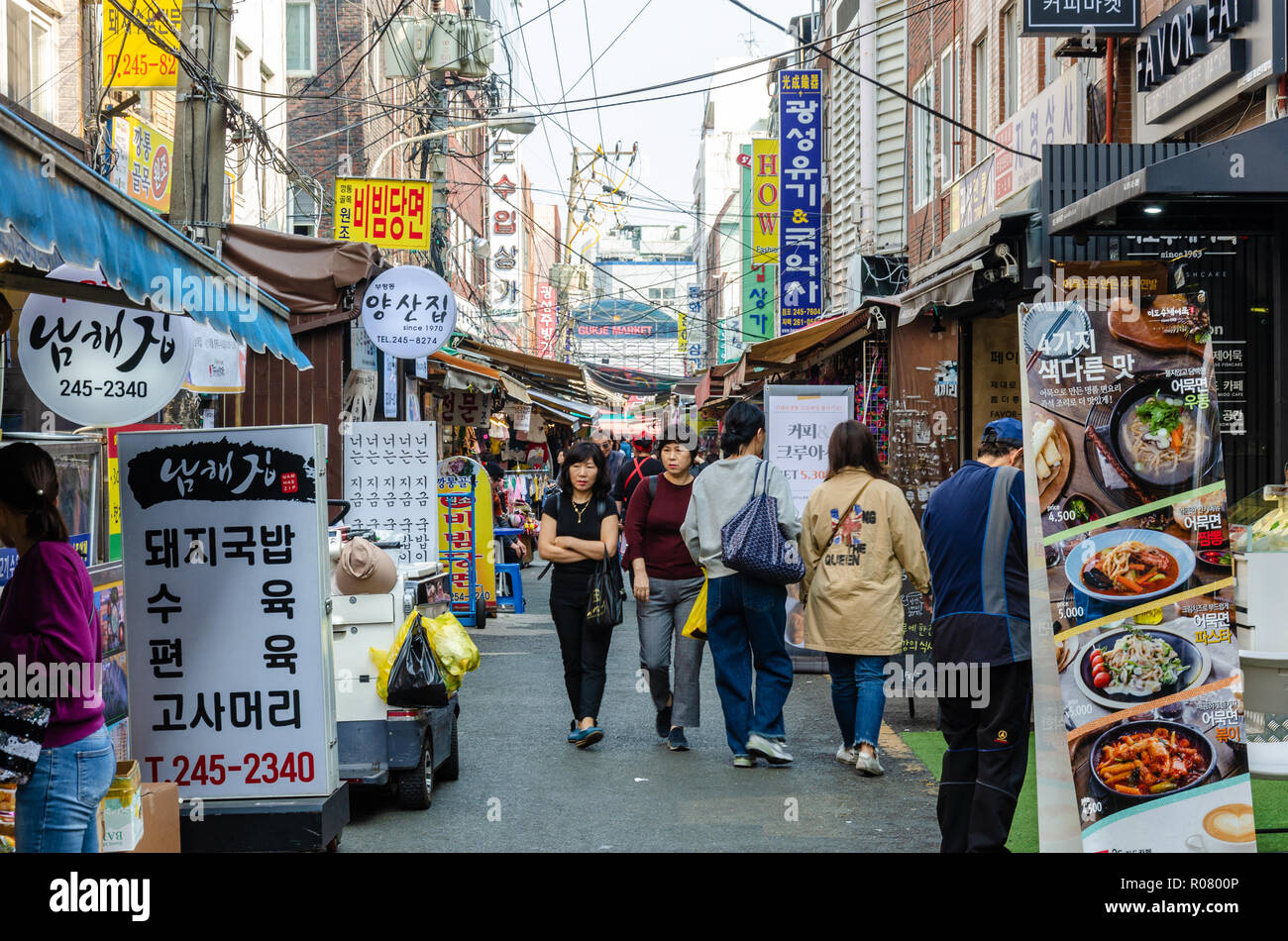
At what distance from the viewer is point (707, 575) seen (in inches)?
326

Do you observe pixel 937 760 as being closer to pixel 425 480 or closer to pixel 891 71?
pixel 425 480

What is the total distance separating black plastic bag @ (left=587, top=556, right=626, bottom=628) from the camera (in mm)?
8656

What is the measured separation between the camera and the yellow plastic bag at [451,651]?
7113 millimetres

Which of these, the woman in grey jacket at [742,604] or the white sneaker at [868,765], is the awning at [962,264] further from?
the white sneaker at [868,765]

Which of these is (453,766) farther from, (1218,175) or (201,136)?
(1218,175)

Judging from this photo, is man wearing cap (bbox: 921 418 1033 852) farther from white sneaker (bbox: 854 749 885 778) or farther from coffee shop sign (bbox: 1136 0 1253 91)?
coffee shop sign (bbox: 1136 0 1253 91)

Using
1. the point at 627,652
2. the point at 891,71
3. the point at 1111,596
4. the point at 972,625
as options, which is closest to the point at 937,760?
the point at 972,625

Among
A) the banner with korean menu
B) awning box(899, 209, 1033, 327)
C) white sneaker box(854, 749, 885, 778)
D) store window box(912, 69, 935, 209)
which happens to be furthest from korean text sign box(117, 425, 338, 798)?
store window box(912, 69, 935, 209)

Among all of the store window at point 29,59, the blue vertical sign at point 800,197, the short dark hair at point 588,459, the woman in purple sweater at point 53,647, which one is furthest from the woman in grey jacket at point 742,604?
the blue vertical sign at point 800,197

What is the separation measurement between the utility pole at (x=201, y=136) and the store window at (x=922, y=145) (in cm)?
1341

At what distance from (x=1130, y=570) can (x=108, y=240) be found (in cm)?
382

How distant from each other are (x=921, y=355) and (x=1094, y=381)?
6505 millimetres

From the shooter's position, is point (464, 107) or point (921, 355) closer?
point (921, 355)
